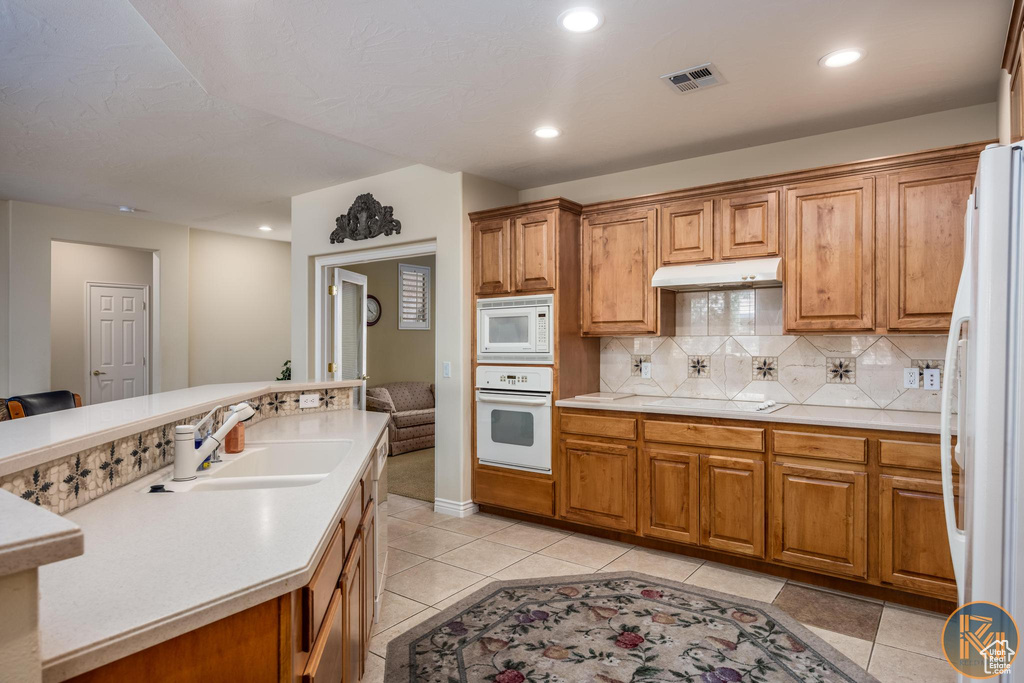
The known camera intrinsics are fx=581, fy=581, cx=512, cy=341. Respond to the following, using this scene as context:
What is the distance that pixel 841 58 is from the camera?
8.16ft

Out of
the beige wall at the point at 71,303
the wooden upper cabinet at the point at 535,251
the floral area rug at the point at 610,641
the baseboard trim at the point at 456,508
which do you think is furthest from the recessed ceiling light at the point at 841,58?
the beige wall at the point at 71,303

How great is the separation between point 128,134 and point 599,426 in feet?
11.6

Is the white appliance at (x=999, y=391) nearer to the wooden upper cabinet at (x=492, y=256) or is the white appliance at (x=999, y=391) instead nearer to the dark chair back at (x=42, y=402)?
the wooden upper cabinet at (x=492, y=256)

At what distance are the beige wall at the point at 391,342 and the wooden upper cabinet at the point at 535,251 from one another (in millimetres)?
3626

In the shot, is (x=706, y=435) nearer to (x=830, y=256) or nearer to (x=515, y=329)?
(x=830, y=256)

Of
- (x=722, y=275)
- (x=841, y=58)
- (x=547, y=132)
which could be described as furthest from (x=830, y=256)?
(x=547, y=132)

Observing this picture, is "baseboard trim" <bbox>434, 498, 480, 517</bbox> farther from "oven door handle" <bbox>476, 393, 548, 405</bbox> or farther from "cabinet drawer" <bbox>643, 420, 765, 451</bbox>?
"cabinet drawer" <bbox>643, 420, 765, 451</bbox>

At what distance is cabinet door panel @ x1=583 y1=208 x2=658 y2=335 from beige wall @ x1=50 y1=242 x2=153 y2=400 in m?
5.83

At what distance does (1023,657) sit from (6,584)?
174 centimetres

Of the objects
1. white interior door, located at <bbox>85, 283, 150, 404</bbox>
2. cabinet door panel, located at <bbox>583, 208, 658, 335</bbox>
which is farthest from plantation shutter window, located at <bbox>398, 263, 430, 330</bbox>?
cabinet door panel, located at <bbox>583, 208, 658, 335</bbox>

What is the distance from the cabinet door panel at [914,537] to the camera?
2.61 m

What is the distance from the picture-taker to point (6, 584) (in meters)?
0.66

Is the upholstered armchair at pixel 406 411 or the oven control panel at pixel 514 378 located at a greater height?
the oven control panel at pixel 514 378

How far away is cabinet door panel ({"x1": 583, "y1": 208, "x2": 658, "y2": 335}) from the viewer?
12.1 feet
